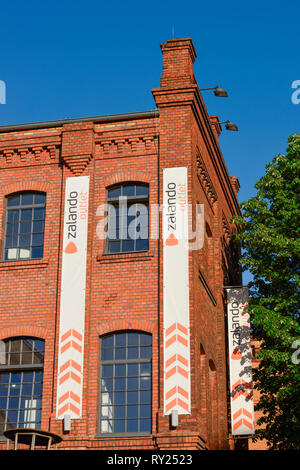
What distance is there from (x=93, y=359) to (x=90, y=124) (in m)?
6.38

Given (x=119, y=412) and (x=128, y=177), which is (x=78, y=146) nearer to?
(x=128, y=177)

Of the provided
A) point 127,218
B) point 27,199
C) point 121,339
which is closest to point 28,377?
point 121,339

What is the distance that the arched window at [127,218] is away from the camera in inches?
758

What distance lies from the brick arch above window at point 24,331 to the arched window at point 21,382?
0.75 ft

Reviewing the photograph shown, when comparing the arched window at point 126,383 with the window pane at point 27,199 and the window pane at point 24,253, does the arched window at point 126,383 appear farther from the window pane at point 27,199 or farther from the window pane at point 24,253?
the window pane at point 27,199

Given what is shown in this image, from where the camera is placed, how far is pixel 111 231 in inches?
771

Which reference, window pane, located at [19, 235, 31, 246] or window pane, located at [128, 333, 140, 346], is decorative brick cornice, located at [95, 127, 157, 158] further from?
window pane, located at [128, 333, 140, 346]

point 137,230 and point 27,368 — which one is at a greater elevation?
point 137,230

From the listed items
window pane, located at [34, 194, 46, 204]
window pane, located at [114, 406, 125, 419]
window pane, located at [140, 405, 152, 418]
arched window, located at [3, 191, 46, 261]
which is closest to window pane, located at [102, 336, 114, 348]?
window pane, located at [114, 406, 125, 419]

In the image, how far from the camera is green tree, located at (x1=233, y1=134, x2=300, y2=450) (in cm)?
2048

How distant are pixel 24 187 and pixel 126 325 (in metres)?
5.05

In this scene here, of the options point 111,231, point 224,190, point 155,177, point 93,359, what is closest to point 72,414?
point 93,359
